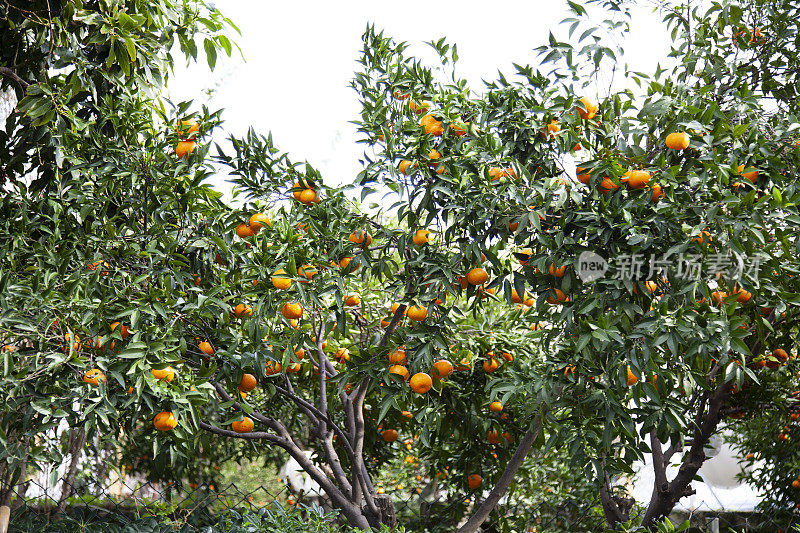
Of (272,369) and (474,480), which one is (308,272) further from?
(474,480)

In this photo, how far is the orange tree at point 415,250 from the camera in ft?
5.98

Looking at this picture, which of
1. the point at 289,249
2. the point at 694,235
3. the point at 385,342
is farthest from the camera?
the point at 385,342

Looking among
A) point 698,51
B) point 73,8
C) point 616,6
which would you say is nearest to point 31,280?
point 73,8

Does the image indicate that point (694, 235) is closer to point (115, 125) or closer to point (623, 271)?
point (623, 271)

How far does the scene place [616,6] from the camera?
228cm

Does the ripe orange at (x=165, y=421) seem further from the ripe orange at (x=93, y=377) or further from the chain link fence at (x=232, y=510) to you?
the chain link fence at (x=232, y=510)

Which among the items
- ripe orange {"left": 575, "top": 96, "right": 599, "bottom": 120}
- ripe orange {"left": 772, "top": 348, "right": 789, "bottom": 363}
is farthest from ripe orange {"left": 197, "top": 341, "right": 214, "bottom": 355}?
ripe orange {"left": 772, "top": 348, "right": 789, "bottom": 363}

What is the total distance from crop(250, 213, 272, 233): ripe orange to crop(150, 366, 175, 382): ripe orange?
1.89 ft

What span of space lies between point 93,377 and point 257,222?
2.37 ft

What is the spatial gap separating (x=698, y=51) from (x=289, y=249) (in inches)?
68.4

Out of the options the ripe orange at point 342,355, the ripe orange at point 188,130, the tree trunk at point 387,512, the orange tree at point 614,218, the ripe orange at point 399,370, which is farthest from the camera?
the ripe orange at point 342,355

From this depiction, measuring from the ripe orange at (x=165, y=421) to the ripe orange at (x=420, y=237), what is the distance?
2.92ft

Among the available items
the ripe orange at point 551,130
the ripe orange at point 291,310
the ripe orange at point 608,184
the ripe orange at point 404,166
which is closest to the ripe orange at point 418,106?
the ripe orange at point 404,166

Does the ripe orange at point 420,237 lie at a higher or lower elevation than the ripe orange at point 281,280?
higher
